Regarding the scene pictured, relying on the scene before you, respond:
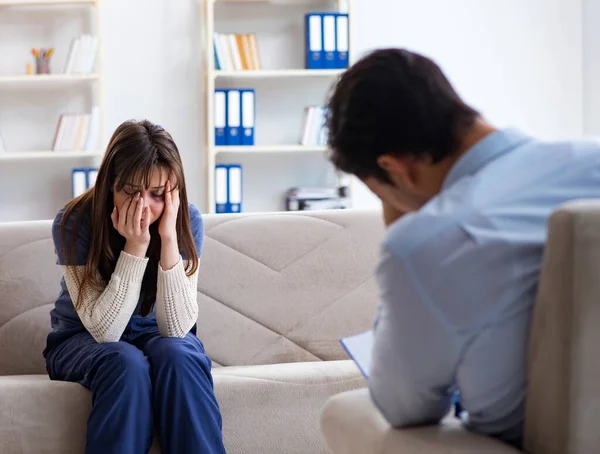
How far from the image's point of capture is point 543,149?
104 cm

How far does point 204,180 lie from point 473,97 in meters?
1.58

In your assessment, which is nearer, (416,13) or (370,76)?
(370,76)

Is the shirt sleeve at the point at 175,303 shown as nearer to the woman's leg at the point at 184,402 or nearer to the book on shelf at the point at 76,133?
the woman's leg at the point at 184,402

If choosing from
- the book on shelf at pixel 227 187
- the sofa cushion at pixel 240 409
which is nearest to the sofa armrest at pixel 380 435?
the sofa cushion at pixel 240 409

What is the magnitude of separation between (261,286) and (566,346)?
64.2 inches

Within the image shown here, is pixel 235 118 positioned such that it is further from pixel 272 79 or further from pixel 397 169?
pixel 397 169

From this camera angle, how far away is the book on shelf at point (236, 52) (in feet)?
15.4

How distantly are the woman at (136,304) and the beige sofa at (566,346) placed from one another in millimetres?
1035

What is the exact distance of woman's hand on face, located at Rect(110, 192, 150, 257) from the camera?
208 centimetres

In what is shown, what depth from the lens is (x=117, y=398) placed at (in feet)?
6.13

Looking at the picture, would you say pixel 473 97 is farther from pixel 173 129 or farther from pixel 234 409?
pixel 234 409

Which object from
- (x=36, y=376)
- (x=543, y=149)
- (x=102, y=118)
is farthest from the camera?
(x=102, y=118)

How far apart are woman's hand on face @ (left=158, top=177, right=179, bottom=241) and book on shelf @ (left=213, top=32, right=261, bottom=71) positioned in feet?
8.73

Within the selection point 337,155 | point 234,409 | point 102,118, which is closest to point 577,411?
point 337,155
